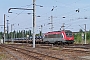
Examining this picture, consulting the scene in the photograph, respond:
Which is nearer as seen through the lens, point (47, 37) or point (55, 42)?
point (55, 42)

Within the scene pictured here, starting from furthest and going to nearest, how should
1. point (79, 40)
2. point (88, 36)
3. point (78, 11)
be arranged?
1. point (88, 36)
2. point (79, 40)
3. point (78, 11)

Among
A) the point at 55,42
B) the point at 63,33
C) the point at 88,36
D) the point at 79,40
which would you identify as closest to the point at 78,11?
the point at 63,33

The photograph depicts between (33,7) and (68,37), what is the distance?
509 inches

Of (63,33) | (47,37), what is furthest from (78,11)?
(47,37)

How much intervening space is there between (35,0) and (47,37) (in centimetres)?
1878

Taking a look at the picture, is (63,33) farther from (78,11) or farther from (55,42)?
(78,11)

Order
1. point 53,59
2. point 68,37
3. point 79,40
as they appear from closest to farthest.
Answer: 1. point 53,59
2. point 68,37
3. point 79,40

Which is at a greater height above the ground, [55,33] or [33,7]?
[33,7]

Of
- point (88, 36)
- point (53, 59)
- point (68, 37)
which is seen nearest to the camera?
point (53, 59)

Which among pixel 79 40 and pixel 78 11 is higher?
pixel 78 11

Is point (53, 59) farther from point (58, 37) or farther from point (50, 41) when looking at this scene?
point (50, 41)

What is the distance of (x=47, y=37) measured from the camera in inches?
2202

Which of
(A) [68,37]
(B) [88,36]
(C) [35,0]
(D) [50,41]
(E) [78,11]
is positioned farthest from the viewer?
(B) [88,36]

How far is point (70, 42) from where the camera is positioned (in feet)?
162
